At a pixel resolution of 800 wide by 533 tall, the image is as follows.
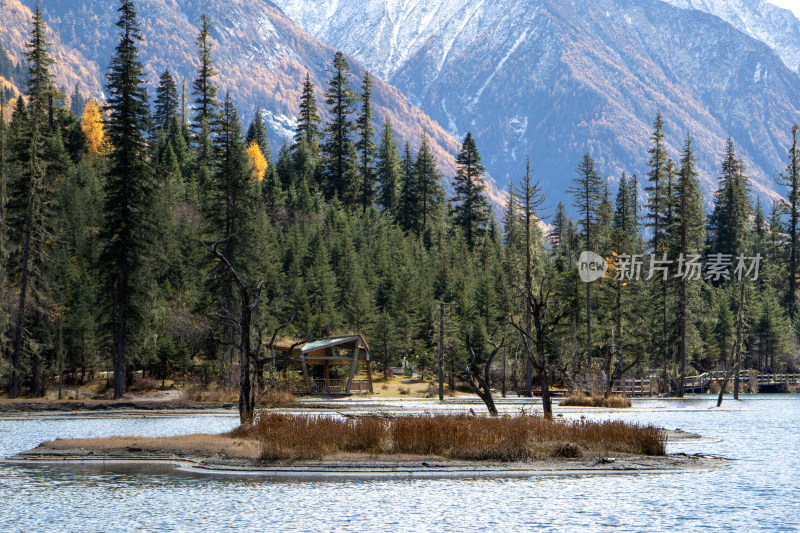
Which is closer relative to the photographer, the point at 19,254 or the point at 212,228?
the point at 19,254

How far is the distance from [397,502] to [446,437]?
700 cm

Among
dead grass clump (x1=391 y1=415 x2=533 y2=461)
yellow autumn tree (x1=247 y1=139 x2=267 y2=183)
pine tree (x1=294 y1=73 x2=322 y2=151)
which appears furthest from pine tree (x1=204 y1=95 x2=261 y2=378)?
pine tree (x1=294 y1=73 x2=322 y2=151)

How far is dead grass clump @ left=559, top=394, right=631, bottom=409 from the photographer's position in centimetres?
5469

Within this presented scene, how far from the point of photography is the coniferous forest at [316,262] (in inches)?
2158

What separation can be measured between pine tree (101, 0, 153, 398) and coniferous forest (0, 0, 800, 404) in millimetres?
143

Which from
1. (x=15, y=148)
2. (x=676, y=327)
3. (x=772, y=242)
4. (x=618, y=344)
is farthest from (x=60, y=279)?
(x=772, y=242)

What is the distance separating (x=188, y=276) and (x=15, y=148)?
1784 cm

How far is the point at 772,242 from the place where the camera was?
106188 millimetres

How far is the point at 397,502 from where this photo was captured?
20953mm

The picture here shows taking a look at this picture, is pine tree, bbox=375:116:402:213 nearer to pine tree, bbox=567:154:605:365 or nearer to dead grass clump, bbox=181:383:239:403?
pine tree, bbox=567:154:605:365

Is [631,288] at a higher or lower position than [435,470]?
higher

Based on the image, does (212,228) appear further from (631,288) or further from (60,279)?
(631,288)

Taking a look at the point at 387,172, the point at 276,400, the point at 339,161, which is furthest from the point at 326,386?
the point at 387,172

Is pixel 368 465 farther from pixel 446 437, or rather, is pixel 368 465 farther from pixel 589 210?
pixel 589 210
